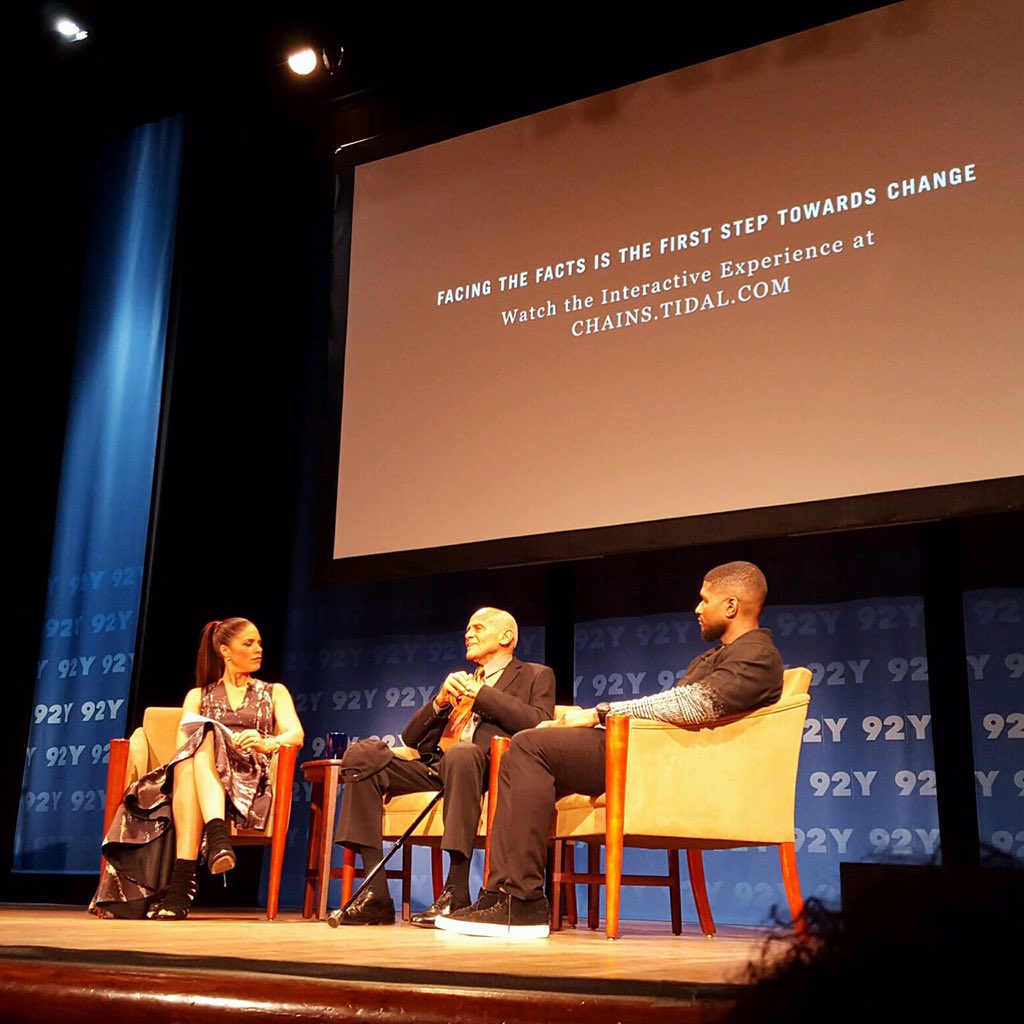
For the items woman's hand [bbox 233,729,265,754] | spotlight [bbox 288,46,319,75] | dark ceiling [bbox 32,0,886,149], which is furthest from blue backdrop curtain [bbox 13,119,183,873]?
woman's hand [bbox 233,729,265,754]

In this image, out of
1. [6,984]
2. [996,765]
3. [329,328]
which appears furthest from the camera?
[329,328]

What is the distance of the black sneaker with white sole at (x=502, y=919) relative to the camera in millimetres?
2818

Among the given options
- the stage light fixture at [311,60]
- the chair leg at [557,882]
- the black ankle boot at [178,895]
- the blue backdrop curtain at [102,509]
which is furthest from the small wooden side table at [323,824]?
the stage light fixture at [311,60]

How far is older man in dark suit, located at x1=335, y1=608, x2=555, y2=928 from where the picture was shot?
326 cm

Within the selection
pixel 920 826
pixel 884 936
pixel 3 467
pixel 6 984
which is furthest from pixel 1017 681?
pixel 3 467

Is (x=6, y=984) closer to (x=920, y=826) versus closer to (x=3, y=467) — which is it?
(x=920, y=826)

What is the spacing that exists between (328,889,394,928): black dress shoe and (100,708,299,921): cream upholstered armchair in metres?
0.48

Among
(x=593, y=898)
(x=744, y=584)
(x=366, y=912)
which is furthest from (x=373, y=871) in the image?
(x=744, y=584)

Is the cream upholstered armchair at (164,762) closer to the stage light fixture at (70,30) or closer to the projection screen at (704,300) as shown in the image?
the projection screen at (704,300)

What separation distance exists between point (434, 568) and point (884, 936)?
4189mm

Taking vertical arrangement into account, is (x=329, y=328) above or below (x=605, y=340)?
above

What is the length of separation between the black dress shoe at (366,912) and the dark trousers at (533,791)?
21.5 inches

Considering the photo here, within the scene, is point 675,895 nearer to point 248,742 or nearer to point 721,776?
point 721,776

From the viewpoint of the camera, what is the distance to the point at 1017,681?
12.8 feet
